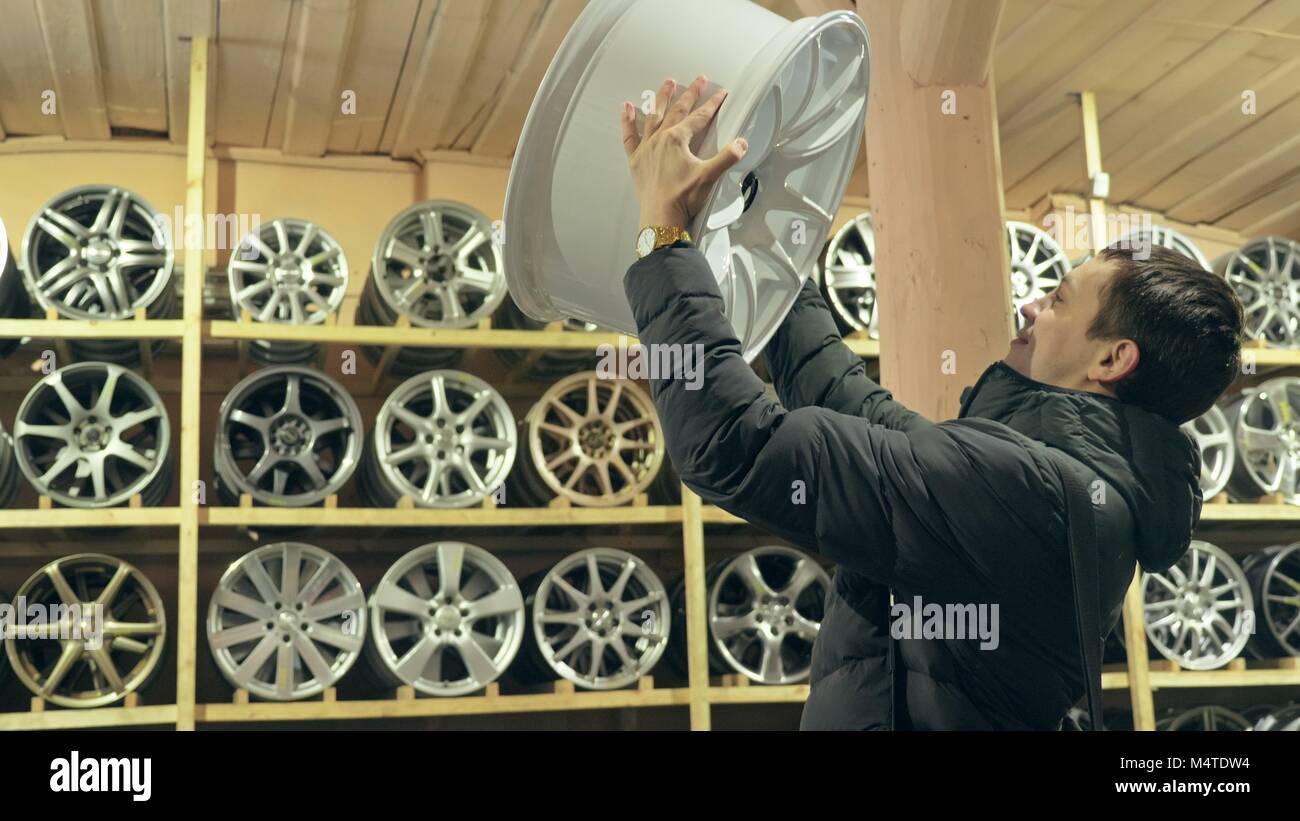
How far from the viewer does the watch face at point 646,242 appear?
1.48m

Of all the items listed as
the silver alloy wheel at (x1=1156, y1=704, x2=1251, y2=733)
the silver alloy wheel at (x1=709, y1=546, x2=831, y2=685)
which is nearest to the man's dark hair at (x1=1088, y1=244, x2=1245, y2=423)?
the silver alloy wheel at (x1=709, y1=546, x2=831, y2=685)

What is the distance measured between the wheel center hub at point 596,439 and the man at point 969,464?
3.05 meters

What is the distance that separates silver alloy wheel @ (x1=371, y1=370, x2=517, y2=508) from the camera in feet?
14.8

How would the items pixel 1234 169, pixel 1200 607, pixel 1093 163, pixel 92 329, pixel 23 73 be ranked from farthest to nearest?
1. pixel 1234 169
2. pixel 1200 607
3. pixel 1093 163
4. pixel 23 73
5. pixel 92 329

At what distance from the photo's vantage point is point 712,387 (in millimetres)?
1428

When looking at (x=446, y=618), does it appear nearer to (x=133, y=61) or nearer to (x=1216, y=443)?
(x=133, y=61)

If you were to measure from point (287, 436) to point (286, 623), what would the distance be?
1.99 ft

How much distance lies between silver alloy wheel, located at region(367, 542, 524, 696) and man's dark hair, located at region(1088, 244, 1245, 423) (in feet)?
10.3

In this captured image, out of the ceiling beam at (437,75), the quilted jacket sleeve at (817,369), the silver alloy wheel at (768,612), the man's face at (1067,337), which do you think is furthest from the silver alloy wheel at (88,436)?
the man's face at (1067,337)

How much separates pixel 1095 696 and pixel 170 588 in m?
3.96

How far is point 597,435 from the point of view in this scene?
482cm

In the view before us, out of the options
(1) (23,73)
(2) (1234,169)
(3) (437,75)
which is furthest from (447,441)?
(2) (1234,169)

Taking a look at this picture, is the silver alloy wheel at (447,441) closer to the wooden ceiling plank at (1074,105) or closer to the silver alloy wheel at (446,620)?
the silver alloy wheel at (446,620)
